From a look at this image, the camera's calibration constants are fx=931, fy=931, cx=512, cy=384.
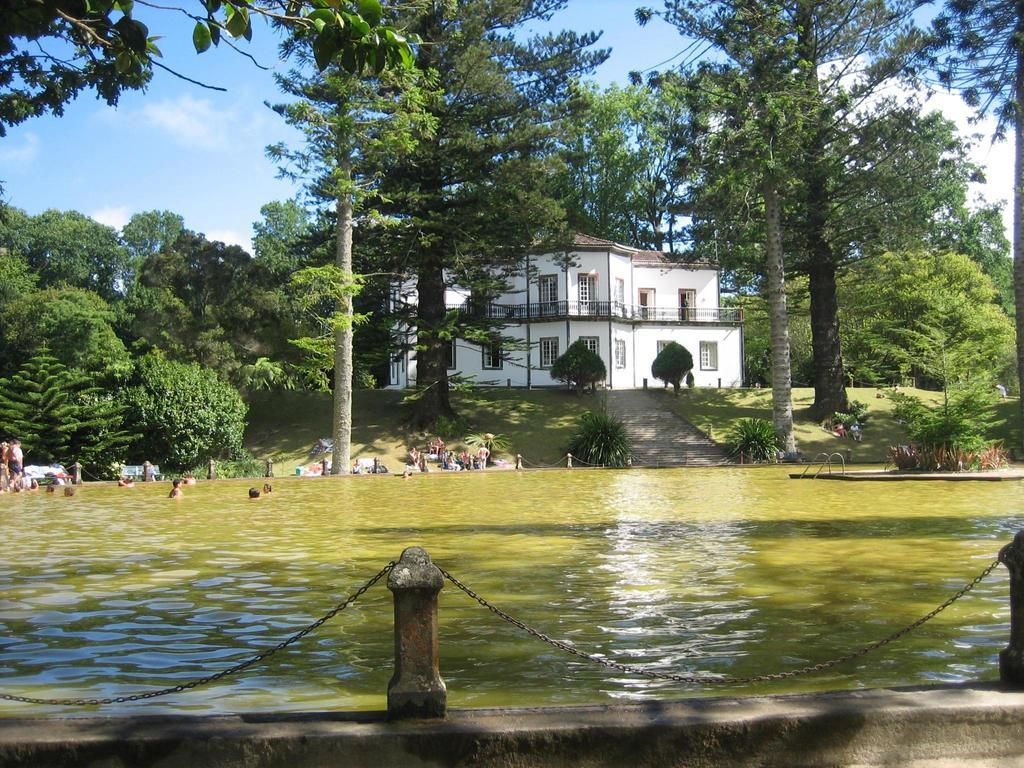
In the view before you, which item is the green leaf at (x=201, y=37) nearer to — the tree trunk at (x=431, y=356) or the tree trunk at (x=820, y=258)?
the tree trunk at (x=820, y=258)

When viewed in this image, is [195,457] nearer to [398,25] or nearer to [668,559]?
[398,25]

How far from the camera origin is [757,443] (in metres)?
34.1

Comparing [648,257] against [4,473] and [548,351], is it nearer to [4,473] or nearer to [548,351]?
[548,351]

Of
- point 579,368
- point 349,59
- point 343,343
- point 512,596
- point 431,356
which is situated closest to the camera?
point 349,59

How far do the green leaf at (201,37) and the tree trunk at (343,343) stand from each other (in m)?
24.9

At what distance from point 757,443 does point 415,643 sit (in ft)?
102

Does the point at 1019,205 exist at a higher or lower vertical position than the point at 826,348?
higher

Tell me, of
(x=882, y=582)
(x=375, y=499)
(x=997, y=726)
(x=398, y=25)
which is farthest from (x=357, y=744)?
(x=398, y=25)

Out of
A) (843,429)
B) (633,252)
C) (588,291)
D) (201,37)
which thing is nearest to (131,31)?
(201,37)

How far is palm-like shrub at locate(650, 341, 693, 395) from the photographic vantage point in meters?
45.8

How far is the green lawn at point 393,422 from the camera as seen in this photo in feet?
120

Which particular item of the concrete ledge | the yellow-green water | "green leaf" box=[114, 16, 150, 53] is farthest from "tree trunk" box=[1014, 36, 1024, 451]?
"green leaf" box=[114, 16, 150, 53]

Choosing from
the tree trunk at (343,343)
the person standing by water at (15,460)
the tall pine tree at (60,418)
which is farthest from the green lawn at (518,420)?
the person standing by water at (15,460)

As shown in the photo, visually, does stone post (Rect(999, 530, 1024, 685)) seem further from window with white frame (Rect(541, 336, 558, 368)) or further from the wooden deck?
window with white frame (Rect(541, 336, 558, 368))
